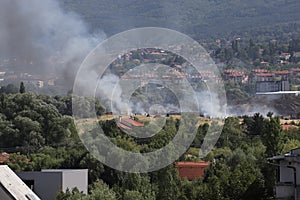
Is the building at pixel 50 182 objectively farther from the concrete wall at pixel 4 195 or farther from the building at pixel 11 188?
the concrete wall at pixel 4 195

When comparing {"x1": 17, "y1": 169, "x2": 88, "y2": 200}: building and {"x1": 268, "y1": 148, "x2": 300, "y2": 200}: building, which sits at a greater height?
{"x1": 268, "y1": 148, "x2": 300, "y2": 200}: building

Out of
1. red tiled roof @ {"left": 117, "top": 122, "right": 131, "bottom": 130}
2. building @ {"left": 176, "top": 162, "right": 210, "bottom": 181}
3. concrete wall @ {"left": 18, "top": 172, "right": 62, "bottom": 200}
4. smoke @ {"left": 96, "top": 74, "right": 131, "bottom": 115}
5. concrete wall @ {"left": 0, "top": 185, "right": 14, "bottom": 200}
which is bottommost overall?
concrete wall @ {"left": 18, "top": 172, "right": 62, "bottom": 200}

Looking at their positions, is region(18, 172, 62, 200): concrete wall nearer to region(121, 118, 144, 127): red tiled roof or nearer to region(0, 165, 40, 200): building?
region(121, 118, 144, 127): red tiled roof

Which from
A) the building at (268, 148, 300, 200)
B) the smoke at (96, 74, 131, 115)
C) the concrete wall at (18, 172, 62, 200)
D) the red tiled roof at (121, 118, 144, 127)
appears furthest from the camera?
the smoke at (96, 74, 131, 115)

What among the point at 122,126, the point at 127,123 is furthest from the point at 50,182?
→ the point at 127,123

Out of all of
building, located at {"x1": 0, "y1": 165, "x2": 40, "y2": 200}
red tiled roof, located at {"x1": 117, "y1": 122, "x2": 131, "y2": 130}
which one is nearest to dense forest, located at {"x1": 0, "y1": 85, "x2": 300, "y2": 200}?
red tiled roof, located at {"x1": 117, "y1": 122, "x2": 131, "y2": 130}

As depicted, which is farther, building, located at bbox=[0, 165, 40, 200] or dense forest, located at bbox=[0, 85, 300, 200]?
dense forest, located at bbox=[0, 85, 300, 200]

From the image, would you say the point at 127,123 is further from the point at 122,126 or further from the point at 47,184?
the point at 47,184
